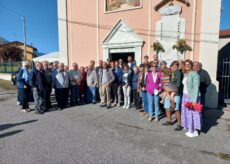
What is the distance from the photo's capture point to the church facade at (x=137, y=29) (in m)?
6.88

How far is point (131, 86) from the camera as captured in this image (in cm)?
645

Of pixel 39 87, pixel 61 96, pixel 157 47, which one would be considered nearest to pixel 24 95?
pixel 39 87

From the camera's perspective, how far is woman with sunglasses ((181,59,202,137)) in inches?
153

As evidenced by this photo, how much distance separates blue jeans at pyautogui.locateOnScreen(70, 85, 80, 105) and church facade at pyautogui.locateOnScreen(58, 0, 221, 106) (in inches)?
121

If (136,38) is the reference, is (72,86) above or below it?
below

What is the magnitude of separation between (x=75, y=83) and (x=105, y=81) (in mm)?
1295

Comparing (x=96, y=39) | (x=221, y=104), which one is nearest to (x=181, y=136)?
(x=221, y=104)

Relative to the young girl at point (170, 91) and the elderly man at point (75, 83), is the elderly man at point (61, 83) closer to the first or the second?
the elderly man at point (75, 83)

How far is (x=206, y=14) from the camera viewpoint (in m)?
6.80

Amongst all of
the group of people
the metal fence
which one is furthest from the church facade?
the metal fence

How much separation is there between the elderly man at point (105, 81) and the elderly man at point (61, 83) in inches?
54.9

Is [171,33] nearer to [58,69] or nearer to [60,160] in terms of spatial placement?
[58,69]

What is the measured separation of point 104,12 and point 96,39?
154cm

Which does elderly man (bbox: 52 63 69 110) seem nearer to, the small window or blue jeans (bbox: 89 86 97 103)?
blue jeans (bbox: 89 86 97 103)
